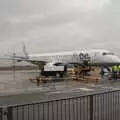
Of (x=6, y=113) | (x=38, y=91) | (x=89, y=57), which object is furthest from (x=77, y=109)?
(x=89, y=57)

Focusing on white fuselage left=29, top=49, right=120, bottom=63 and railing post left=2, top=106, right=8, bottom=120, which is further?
white fuselage left=29, top=49, right=120, bottom=63

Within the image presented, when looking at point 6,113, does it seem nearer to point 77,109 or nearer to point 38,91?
point 77,109

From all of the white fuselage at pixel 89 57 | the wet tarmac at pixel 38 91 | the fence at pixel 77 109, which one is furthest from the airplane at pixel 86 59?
the fence at pixel 77 109

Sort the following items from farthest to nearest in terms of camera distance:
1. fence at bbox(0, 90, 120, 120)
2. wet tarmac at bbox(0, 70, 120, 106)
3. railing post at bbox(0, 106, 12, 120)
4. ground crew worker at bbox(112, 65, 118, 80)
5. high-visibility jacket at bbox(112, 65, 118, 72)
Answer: high-visibility jacket at bbox(112, 65, 118, 72) < ground crew worker at bbox(112, 65, 118, 80) < wet tarmac at bbox(0, 70, 120, 106) < fence at bbox(0, 90, 120, 120) < railing post at bbox(0, 106, 12, 120)

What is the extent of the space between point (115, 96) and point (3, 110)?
4689mm

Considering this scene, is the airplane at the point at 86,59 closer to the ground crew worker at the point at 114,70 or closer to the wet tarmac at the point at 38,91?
A: the ground crew worker at the point at 114,70

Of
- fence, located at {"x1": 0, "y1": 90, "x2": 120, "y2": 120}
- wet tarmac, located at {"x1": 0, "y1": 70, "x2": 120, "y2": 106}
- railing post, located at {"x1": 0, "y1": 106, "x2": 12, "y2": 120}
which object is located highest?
railing post, located at {"x1": 0, "y1": 106, "x2": 12, "y2": 120}

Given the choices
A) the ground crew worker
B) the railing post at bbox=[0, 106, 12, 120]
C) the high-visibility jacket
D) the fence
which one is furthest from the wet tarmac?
the high-visibility jacket

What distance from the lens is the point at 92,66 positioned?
115 ft

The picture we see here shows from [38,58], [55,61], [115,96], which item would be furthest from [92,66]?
[115,96]

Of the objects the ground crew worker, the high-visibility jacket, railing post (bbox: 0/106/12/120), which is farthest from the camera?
the high-visibility jacket

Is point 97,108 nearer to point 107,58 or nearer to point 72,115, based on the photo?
point 72,115

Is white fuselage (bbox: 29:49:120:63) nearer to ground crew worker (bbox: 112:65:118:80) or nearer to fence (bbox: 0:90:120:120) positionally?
ground crew worker (bbox: 112:65:118:80)

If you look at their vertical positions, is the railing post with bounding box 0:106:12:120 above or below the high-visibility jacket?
above
